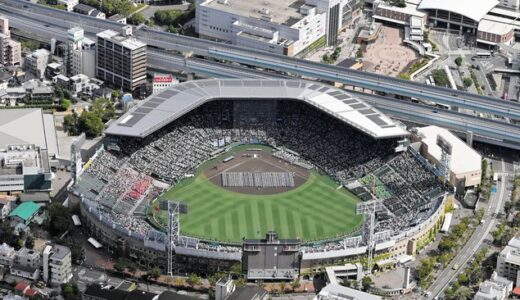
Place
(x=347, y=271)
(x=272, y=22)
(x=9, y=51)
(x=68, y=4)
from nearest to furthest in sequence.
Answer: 1. (x=347, y=271)
2. (x=9, y=51)
3. (x=272, y=22)
4. (x=68, y=4)

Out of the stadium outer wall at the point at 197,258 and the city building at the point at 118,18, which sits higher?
the city building at the point at 118,18

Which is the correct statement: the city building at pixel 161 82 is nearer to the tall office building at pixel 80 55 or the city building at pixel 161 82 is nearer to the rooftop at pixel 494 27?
the tall office building at pixel 80 55

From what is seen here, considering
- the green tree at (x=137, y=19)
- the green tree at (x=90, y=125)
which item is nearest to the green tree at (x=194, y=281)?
the green tree at (x=90, y=125)

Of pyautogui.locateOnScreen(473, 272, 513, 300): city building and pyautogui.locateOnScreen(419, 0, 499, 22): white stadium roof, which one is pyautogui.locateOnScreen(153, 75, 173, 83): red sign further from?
pyautogui.locateOnScreen(473, 272, 513, 300): city building

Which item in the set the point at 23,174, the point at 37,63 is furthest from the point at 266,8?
the point at 23,174

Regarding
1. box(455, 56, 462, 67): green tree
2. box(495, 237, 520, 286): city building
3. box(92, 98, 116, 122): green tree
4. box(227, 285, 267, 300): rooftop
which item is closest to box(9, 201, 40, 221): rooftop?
box(92, 98, 116, 122): green tree

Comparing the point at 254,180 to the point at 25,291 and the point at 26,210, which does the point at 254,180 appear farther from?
the point at 25,291

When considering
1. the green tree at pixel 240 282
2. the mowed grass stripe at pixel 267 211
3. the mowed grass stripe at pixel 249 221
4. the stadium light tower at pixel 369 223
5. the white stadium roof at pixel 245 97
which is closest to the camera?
the green tree at pixel 240 282
